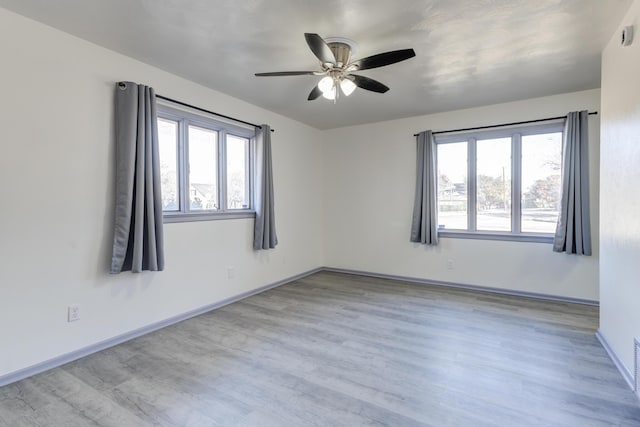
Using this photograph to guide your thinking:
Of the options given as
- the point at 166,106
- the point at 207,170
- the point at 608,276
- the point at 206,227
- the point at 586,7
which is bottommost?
the point at 608,276

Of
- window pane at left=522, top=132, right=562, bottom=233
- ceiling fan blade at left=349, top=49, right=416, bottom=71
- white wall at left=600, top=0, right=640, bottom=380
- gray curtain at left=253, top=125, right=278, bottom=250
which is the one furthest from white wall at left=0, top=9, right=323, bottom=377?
window pane at left=522, top=132, right=562, bottom=233

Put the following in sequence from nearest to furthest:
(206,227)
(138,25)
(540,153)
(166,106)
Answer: (138,25)
(166,106)
(206,227)
(540,153)

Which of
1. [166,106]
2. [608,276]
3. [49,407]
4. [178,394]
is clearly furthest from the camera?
[166,106]

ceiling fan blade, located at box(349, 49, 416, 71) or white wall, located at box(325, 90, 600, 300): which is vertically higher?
ceiling fan blade, located at box(349, 49, 416, 71)

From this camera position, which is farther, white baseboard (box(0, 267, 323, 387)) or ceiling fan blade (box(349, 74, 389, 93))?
ceiling fan blade (box(349, 74, 389, 93))

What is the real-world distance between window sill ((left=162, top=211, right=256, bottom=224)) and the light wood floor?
1086mm

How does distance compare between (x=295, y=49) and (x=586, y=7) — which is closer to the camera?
(x=586, y=7)

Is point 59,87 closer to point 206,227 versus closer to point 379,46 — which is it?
point 206,227

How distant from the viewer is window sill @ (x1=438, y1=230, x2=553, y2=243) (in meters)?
4.07

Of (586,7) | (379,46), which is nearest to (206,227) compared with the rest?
(379,46)

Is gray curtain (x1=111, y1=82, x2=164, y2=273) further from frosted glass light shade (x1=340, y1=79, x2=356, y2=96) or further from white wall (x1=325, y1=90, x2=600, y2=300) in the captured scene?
white wall (x1=325, y1=90, x2=600, y2=300)

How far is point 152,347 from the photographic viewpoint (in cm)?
276

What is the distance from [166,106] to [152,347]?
230cm

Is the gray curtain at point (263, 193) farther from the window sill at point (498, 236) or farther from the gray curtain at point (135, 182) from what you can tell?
the window sill at point (498, 236)
